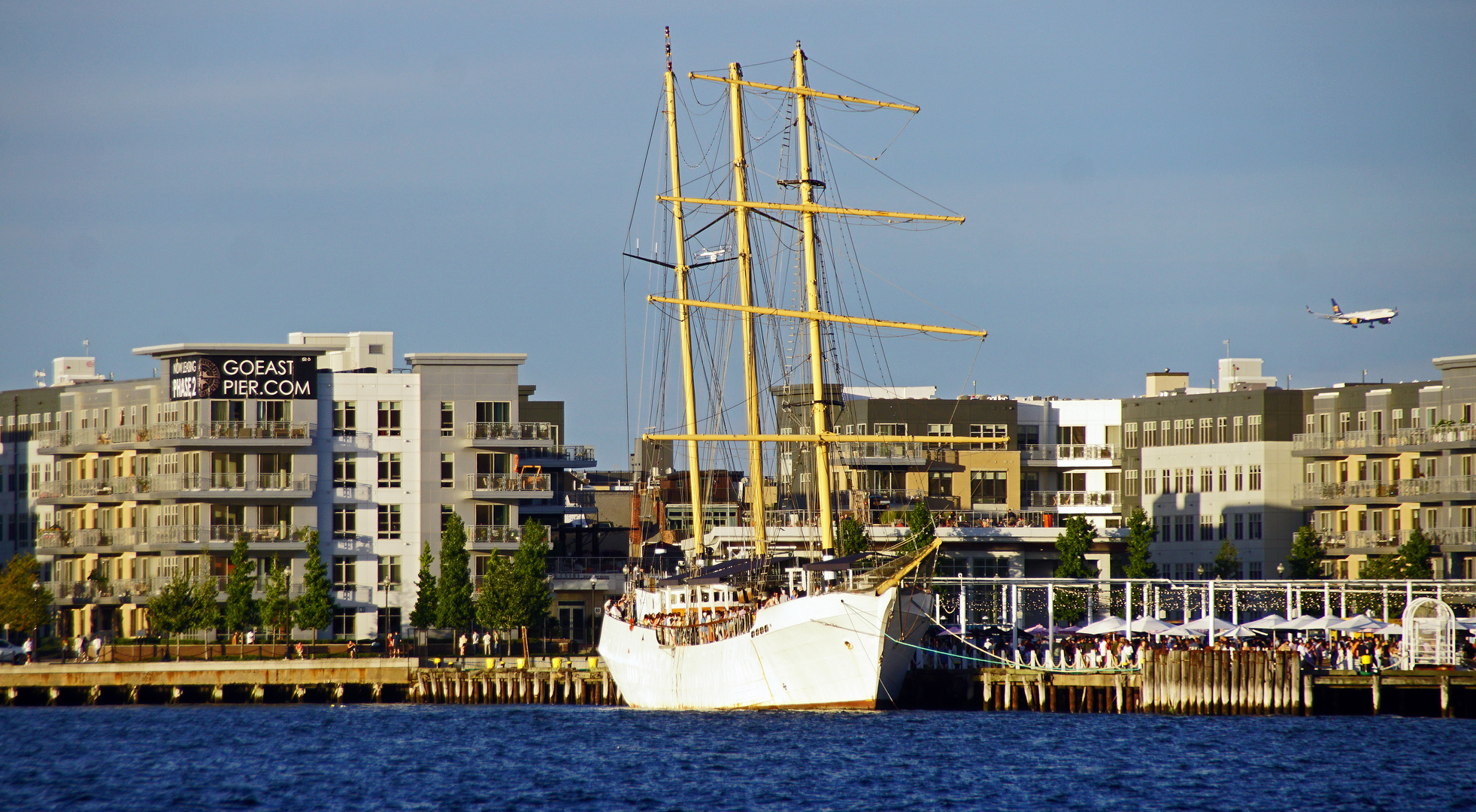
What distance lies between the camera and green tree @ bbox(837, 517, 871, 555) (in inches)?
4075

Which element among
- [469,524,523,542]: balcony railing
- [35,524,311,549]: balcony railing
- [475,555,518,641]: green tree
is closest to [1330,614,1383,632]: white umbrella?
[475,555,518,641]: green tree

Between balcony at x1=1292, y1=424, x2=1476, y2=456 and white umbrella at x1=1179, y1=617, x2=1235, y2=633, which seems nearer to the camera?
white umbrella at x1=1179, y1=617, x2=1235, y2=633

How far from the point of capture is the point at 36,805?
5694 centimetres

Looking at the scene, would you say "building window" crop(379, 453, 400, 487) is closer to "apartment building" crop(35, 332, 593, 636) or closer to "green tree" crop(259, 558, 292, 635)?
"apartment building" crop(35, 332, 593, 636)

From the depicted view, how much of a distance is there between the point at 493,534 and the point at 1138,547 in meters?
35.2

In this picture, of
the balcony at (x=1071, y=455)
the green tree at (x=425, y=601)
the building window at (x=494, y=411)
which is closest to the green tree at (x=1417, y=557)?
the balcony at (x=1071, y=455)

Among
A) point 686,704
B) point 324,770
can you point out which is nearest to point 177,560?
point 686,704

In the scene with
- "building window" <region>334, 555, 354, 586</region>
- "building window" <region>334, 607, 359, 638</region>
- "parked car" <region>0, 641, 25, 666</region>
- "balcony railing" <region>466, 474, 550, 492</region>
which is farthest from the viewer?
"balcony railing" <region>466, 474, 550, 492</region>

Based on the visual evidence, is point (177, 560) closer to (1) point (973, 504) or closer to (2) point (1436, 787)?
(1) point (973, 504)

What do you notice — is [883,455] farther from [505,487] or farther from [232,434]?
[232,434]

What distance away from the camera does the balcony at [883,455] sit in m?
124

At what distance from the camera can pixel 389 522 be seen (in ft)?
345

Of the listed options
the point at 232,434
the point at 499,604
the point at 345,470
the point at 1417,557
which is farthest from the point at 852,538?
the point at 232,434

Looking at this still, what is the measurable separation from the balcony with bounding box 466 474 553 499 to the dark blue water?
26507 mm
